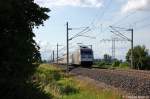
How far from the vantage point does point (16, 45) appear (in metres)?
9.79

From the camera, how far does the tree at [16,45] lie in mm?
9462

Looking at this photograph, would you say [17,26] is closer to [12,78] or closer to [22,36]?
[22,36]

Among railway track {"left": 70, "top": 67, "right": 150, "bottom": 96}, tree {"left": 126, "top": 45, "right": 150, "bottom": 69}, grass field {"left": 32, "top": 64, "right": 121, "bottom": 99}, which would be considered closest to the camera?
grass field {"left": 32, "top": 64, "right": 121, "bottom": 99}

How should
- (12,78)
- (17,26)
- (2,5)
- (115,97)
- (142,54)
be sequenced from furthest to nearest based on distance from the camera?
(142,54), (115,97), (17,26), (12,78), (2,5)

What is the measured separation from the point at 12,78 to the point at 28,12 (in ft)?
7.73

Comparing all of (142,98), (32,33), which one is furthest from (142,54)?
(32,33)

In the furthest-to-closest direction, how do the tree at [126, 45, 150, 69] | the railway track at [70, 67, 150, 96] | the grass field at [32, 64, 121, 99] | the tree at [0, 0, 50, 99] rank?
1. the tree at [126, 45, 150, 69]
2. the railway track at [70, 67, 150, 96]
3. the grass field at [32, 64, 121, 99]
4. the tree at [0, 0, 50, 99]

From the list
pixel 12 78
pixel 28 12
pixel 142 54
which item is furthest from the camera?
pixel 142 54

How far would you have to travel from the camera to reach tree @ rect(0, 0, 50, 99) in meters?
9.46

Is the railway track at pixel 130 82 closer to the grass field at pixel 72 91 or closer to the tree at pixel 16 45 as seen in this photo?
the grass field at pixel 72 91

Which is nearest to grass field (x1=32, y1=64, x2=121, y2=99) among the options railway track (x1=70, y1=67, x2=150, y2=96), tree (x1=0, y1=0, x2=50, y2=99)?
railway track (x1=70, y1=67, x2=150, y2=96)

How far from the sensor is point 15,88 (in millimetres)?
9922

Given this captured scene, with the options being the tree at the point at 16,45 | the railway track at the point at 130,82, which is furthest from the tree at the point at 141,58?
the tree at the point at 16,45

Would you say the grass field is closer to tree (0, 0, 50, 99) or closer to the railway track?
the railway track
